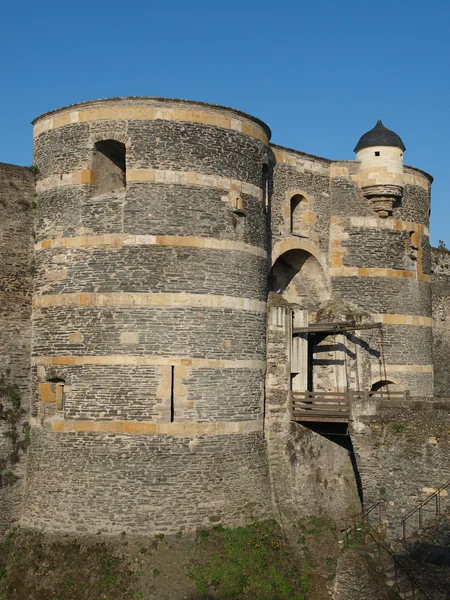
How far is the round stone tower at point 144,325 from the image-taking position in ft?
61.3

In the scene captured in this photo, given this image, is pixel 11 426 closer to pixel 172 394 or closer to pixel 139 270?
pixel 172 394

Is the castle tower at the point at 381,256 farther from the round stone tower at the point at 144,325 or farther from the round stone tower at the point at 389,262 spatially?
the round stone tower at the point at 144,325

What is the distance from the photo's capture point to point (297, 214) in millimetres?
24859

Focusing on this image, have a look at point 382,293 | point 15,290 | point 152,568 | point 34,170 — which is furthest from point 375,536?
point 34,170

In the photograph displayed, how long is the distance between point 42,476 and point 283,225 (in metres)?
9.83

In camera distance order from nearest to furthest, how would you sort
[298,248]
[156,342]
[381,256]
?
[156,342] < [298,248] < [381,256]

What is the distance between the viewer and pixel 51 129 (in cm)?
2052

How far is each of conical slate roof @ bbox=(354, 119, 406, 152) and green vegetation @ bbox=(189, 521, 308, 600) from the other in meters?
12.5

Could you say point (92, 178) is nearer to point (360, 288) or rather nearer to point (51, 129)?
point (51, 129)

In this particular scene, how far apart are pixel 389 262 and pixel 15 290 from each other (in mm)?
11967

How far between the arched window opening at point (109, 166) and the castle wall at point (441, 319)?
13904 millimetres

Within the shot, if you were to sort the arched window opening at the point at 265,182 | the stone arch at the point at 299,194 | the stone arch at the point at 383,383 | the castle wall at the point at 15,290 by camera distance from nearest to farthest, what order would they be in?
1. the castle wall at the point at 15,290
2. the arched window opening at the point at 265,182
3. the stone arch at the point at 299,194
4. the stone arch at the point at 383,383

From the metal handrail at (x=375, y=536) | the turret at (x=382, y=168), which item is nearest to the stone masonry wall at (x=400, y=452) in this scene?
the metal handrail at (x=375, y=536)

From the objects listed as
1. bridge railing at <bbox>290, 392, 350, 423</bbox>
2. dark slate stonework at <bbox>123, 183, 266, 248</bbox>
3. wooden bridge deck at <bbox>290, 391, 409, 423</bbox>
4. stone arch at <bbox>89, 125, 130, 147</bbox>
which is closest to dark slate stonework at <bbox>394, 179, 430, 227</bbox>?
wooden bridge deck at <bbox>290, 391, 409, 423</bbox>
